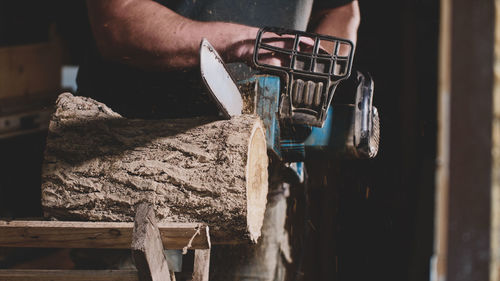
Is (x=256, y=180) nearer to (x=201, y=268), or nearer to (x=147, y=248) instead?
(x=201, y=268)

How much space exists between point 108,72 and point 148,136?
503 mm

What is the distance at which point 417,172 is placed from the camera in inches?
97.8

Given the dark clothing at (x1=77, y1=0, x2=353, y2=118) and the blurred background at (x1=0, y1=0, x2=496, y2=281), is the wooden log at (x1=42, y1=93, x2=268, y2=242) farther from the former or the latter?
the blurred background at (x1=0, y1=0, x2=496, y2=281)

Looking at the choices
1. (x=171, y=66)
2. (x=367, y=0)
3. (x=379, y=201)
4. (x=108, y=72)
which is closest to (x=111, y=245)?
(x=171, y=66)

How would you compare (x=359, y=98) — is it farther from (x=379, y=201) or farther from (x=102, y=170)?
(x=379, y=201)

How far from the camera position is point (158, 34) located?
1.58 meters

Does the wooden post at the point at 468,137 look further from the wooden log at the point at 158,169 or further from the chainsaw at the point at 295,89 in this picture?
the wooden log at the point at 158,169

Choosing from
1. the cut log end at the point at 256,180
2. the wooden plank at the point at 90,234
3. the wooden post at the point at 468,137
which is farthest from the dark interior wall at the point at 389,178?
the wooden plank at the point at 90,234

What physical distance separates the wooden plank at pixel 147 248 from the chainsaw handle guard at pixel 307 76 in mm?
498

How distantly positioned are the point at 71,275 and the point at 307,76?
2.60 feet

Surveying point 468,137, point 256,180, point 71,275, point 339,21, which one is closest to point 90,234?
point 71,275

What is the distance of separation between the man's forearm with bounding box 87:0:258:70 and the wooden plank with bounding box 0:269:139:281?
0.65 m

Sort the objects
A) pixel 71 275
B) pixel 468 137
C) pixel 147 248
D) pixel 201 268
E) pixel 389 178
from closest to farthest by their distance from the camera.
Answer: pixel 147 248 → pixel 71 275 → pixel 201 268 → pixel 468 137 → pixel 389 178

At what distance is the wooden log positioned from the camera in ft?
4.28
